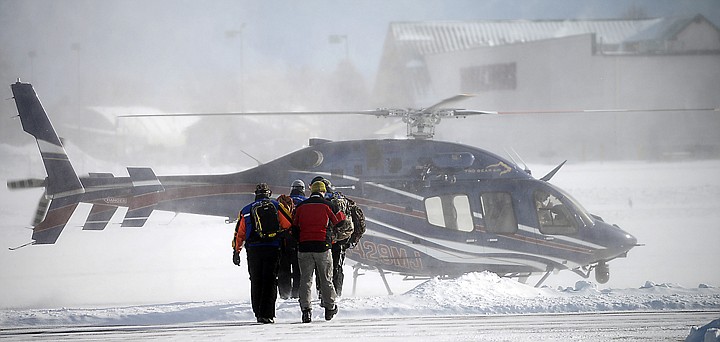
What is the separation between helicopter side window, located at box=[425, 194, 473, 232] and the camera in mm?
11375

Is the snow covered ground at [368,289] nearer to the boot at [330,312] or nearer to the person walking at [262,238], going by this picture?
the boot at [330,312]

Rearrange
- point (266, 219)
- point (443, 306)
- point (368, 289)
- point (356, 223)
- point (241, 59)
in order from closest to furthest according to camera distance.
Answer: point (266, 219) → point (356, 223) → point (443, 306) → point (368, 289) → point (241, 59)

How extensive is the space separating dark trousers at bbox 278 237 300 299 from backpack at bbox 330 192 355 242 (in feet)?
1.98

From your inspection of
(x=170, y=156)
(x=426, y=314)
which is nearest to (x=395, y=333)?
(x=426, y=314)

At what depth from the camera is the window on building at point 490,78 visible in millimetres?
22375

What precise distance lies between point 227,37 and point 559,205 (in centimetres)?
1224

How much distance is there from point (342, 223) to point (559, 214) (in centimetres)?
405

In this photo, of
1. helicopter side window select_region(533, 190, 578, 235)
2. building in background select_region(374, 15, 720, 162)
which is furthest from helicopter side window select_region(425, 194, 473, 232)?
building in background select_region(374, 15, 720, 162)

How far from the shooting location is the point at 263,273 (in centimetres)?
900

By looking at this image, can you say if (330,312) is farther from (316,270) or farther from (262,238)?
(262,238)

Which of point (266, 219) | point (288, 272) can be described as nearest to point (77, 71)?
point (288, 272)

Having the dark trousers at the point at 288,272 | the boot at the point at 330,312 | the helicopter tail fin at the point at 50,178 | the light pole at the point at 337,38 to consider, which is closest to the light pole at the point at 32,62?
the light pole at the point at 337,38

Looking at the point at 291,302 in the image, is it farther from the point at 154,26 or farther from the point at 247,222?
the point at 154,26

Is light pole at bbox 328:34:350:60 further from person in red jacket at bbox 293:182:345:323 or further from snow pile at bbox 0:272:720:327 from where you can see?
person in red jacket at bbox 293:182:345:323
